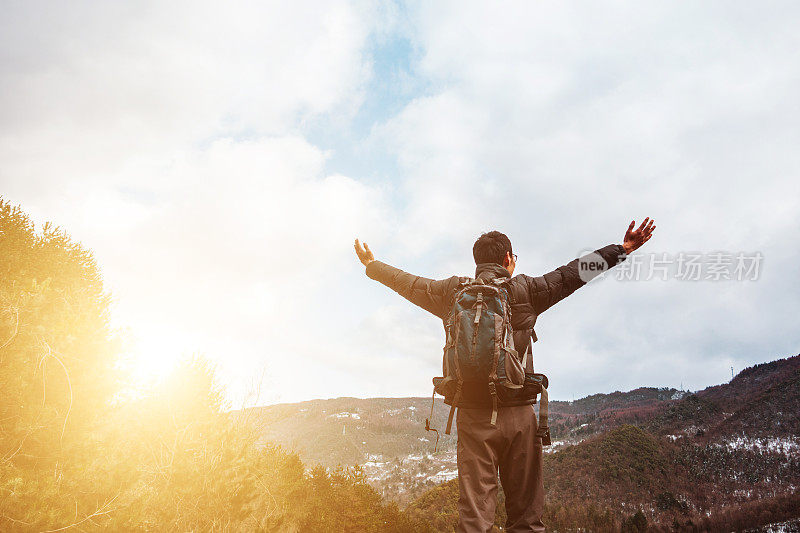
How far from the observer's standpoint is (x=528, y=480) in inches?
121

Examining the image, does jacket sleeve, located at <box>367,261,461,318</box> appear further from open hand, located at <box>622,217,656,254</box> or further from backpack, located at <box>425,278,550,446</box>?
open hand, located at <box>622,217,656,254</box>

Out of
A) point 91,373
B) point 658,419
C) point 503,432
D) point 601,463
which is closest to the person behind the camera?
point 503,432

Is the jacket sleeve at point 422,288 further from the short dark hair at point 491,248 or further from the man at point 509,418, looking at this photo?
the short dark hair at point 491,248

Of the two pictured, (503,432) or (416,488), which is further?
(416,488)

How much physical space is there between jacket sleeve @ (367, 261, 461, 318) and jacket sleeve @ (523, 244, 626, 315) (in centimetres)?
64

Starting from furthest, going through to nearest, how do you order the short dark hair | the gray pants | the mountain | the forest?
the mountain → the forest → the short dark hair → the gray pants

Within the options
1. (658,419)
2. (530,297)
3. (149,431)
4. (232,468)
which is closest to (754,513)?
(658,419)

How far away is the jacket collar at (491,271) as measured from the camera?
11.8ft

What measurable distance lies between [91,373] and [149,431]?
13.0 ft

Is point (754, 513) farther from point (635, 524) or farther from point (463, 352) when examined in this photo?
point (463, 352)

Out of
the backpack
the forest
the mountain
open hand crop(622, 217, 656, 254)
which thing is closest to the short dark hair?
the backpack

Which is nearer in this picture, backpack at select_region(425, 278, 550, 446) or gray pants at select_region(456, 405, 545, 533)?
gray pants at select_region(456, 405, 545, 533)

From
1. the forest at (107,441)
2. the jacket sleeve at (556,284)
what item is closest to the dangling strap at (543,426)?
the jacket sleeve at (556,284)

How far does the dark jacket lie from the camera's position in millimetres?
3447
